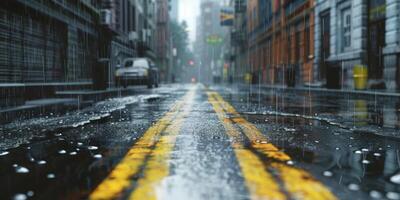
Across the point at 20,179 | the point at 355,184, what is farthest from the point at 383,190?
the point at 20,179

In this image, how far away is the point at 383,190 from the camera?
2.79 meters

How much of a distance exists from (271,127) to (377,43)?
1507 centimetres

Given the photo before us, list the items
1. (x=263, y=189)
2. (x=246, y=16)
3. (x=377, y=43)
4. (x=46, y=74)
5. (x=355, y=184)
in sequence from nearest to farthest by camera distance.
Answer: (x=263, y=189)
(x=355, y=184)
(x=46, y=74)
(x=377, y=43)
(x=246, y=16)

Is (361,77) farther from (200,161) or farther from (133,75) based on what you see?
(200,161)

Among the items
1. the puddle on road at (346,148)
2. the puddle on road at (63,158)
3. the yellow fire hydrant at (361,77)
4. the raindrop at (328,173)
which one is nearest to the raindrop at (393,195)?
the puddle on road at (346,148)

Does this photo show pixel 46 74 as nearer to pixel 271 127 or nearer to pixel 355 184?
pixel 271 127

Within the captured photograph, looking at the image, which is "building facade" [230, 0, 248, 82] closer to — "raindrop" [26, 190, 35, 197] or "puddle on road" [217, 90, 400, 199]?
"puddle on road" [217, 90, 400, 199]

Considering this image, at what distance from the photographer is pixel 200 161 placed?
3654 millimetres

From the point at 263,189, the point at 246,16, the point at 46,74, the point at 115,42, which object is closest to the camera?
the point at 263,189

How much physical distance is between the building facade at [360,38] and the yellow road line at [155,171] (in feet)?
46.1

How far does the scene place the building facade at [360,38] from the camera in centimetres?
1753

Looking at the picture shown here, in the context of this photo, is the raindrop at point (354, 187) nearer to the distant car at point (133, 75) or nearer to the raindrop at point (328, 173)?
the raindrop at point (328, 173)

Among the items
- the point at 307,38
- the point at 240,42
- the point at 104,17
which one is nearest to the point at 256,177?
the point at 104,17

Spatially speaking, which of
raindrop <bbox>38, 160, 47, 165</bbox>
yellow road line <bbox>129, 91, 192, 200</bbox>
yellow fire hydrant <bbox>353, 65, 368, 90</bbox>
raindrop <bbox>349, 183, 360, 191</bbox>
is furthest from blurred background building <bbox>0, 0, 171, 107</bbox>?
yellow fire hydrant <bbox>353, 65, 368, 90</bbox>
